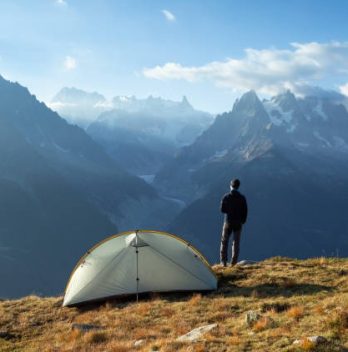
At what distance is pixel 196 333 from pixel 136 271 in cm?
690

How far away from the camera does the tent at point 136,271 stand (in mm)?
19016

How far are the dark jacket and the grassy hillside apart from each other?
7.70ft

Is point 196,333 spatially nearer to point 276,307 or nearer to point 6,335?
point 276,307

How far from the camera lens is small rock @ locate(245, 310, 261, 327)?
1291cm

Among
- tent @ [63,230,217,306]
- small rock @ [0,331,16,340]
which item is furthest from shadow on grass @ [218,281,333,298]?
small rock @ [0,331,16,340]

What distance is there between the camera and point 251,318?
519 inches

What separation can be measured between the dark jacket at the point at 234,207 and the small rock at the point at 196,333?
8.65 metres

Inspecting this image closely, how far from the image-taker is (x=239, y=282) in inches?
755

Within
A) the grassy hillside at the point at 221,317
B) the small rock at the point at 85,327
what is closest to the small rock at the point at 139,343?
the grassy hillside at the point at 221,317

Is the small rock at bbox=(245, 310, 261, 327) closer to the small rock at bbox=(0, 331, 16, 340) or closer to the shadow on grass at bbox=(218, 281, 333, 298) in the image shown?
the shadow on grass at bbox=(218, 281, 333, 298)

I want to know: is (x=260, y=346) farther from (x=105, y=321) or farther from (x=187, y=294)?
(x=187, y=294)

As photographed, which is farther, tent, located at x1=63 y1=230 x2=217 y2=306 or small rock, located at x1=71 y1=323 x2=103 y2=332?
tent, located at x1=63 y1=230 x2=217 y2=306

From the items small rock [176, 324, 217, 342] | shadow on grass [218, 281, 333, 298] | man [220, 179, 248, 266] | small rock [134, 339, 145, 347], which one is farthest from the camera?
man [220, 179, 248, 266]

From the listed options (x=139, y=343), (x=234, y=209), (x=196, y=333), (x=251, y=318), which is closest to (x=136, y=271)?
(x=234, y=209)
